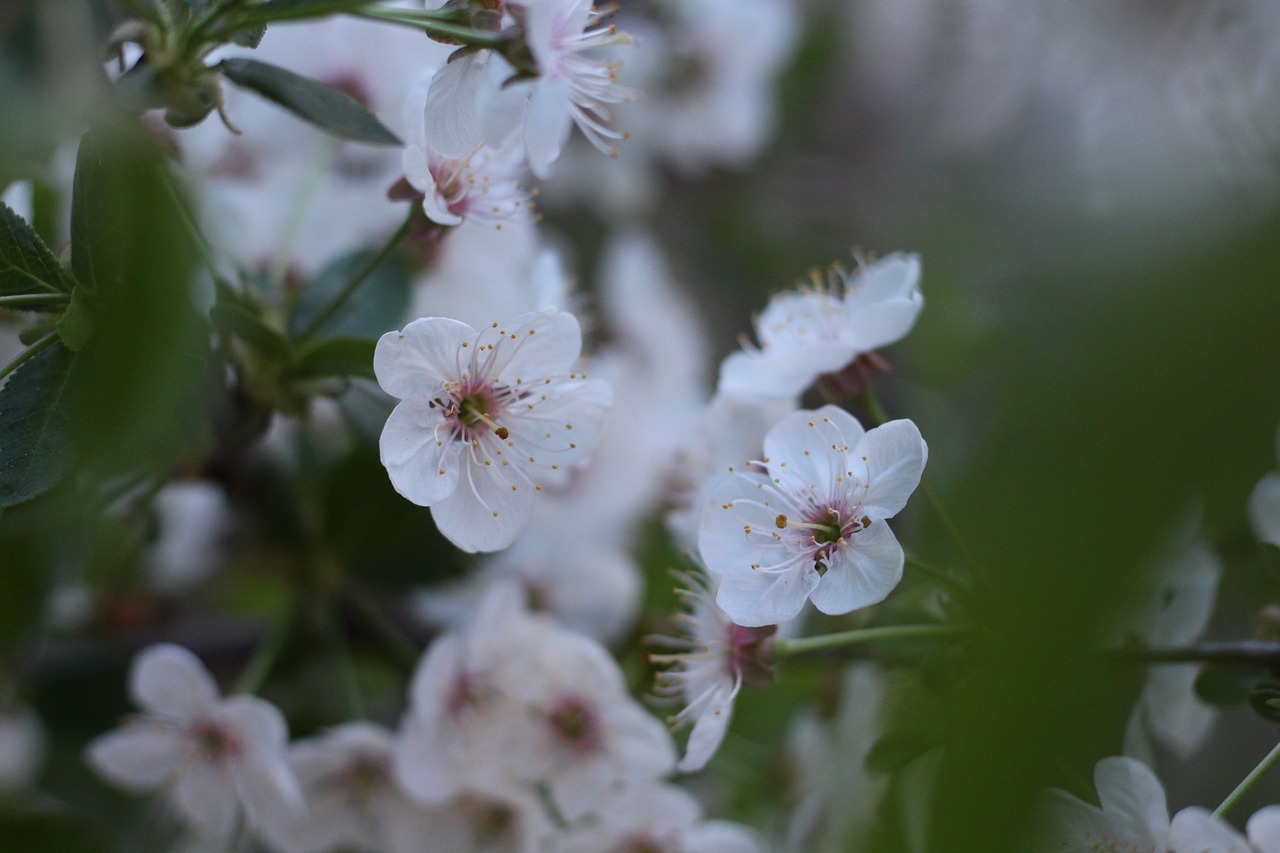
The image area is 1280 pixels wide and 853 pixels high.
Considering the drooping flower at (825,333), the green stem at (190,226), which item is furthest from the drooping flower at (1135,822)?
the green stem at (190,226)

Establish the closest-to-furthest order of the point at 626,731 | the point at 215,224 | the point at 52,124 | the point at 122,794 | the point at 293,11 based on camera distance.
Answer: the point at 293,11 < the point at 52,124 < the point at 626,731 < the point at 215,224 < the point at 122,794

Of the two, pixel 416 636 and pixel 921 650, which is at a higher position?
pixel 921 650

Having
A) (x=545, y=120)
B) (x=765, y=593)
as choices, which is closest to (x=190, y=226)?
(x=545, y=120)

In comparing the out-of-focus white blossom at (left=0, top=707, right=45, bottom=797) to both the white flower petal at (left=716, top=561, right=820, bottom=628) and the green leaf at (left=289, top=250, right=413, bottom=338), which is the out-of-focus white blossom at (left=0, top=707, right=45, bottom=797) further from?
the white flower petal at (left=716, top=561, right=820, bottom=628)

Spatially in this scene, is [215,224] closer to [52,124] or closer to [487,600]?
[52,124]

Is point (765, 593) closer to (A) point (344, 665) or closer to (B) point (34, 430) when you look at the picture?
(B) point (34, 430)

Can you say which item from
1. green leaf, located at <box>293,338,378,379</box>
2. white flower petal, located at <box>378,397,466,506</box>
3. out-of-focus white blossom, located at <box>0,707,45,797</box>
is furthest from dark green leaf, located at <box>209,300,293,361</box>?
out-of-focus white blossom, located at <box>0,707,45,797</box>

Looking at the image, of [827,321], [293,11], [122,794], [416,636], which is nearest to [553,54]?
[293,11]
